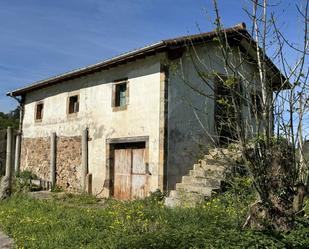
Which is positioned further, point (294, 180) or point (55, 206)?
point (55, 206)

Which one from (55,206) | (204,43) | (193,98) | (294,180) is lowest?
(55,206)

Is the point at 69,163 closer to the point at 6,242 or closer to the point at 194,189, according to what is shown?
the point at 194,189

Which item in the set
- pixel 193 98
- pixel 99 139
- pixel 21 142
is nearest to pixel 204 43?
pixel 193 98

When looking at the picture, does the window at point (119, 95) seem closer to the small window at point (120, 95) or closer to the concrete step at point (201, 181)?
the small window at point (120, 95)

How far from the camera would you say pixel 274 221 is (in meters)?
5.65

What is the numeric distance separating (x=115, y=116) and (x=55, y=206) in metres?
4.08

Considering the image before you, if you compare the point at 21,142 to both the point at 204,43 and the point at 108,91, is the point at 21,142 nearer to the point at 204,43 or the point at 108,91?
the point at 108,91

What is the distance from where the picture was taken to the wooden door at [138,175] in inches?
507

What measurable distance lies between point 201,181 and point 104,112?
4912mm

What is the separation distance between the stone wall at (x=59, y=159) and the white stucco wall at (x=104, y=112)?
36 cm

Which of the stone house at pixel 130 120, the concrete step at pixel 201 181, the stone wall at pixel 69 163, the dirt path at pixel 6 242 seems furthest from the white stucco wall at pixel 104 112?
the dirt path at pixel 6 242

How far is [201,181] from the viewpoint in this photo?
11258mm

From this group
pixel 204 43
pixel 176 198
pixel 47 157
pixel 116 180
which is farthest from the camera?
pixel 47 157

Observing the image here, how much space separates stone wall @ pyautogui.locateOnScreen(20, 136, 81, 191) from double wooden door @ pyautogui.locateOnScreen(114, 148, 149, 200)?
7.43 ft
